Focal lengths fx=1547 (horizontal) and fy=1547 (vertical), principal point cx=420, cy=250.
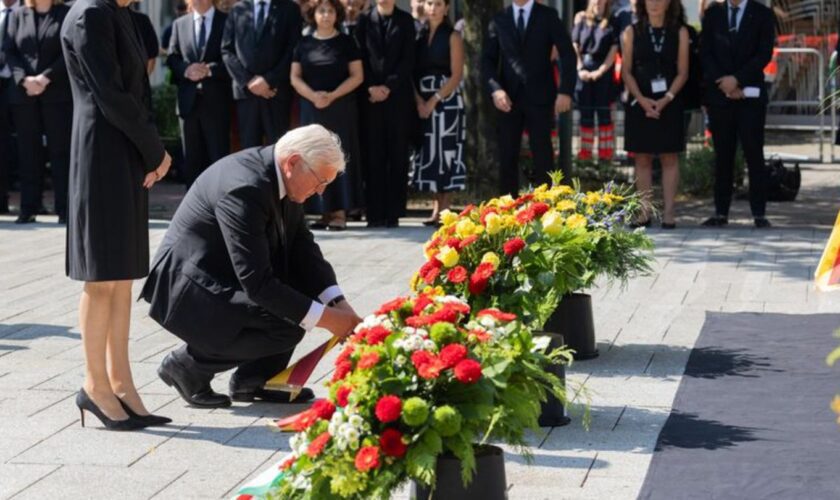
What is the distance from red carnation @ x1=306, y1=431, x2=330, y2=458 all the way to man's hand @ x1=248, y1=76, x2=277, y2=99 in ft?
29.5

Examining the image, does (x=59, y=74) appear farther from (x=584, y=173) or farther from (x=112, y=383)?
(x=112, y=383)

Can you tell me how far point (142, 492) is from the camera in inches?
232

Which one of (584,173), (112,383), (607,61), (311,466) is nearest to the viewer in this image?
(311,466)

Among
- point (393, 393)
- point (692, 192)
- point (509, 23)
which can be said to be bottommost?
point (692, 192)

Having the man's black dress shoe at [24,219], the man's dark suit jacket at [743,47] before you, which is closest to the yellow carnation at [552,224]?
the man's dark suit jacket at [743,47]

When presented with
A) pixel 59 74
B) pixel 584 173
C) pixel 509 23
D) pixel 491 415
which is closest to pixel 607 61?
pixel 584 173

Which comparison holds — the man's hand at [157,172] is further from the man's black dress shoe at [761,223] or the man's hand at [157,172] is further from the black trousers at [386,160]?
the man's black dress shoe at [761,223]

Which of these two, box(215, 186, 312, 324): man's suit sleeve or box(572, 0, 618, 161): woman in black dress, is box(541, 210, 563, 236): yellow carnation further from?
box(572, 0, 618, 161): woman in black dress

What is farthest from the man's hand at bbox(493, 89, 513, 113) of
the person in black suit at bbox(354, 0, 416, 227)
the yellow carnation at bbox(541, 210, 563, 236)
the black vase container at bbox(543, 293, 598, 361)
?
the yellow carnation at bbox(541, 210, 563, 236)

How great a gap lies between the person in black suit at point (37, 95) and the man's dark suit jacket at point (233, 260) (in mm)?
6932

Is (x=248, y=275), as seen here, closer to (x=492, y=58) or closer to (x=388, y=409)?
(x=388, y=409)

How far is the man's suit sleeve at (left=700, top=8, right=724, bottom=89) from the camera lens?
13141 millimetres

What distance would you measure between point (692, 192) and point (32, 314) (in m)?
8.18

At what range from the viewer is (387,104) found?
44.5 feet
